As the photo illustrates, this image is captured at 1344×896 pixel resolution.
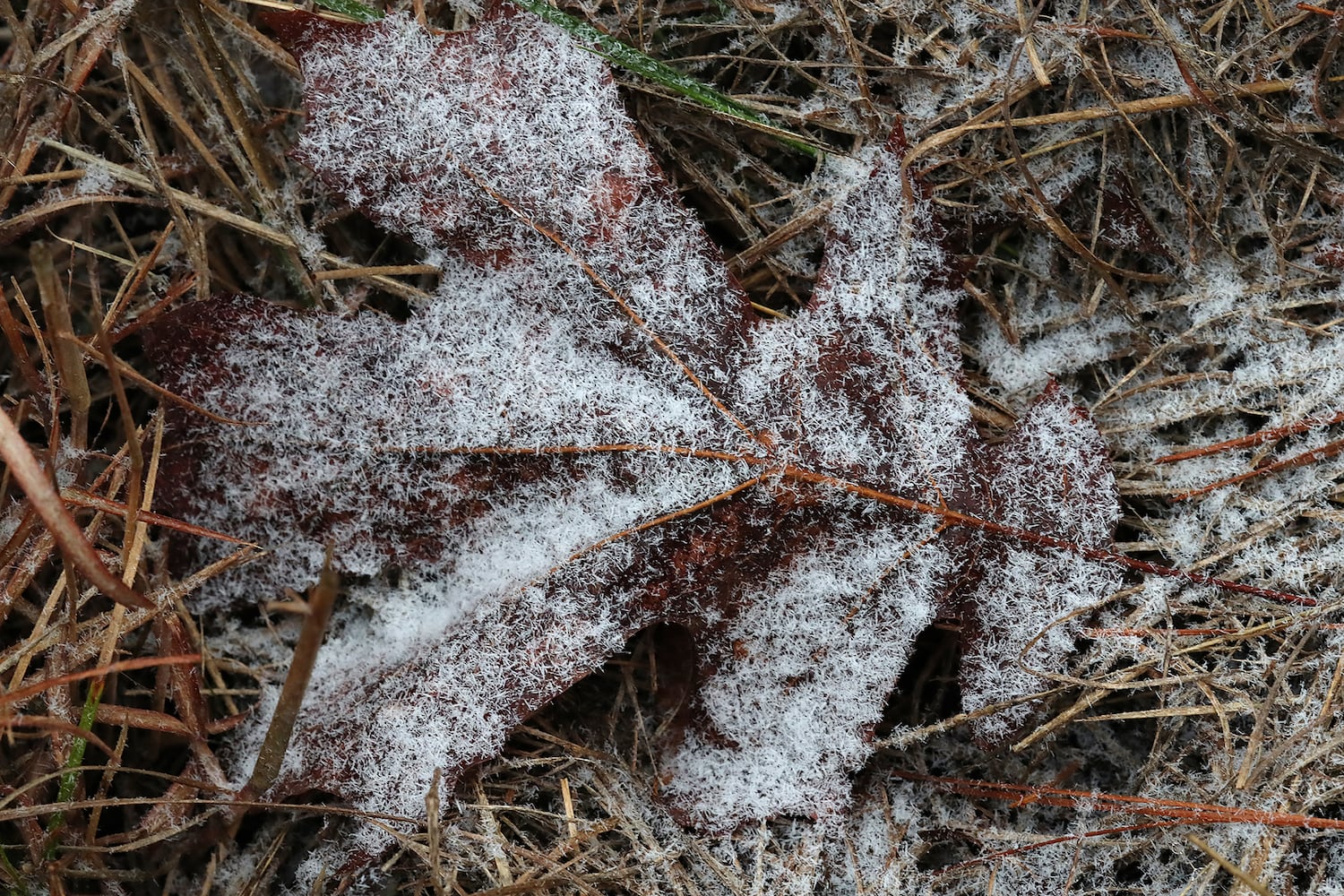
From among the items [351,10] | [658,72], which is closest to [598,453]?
[658,72]

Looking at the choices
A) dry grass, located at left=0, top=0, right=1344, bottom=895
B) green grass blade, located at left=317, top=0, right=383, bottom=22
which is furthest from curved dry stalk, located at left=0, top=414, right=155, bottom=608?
green grass blade, located at left=317, top=0, right=383, bottom=22

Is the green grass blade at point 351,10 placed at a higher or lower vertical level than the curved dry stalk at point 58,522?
higher

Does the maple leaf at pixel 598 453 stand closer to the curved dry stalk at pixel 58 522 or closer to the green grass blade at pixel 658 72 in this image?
the green grass blade at pixel 658 72

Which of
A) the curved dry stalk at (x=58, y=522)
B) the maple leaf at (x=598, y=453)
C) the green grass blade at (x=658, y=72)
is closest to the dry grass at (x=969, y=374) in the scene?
the green grass blade at (x=658, y=72)

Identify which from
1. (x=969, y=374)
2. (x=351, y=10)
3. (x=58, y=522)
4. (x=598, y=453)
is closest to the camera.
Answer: (x=58, y=522)

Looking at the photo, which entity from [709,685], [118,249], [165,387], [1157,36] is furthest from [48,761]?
[1157,36]

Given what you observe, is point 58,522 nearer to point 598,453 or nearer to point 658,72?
point 598,453
